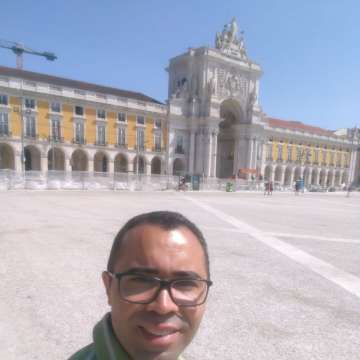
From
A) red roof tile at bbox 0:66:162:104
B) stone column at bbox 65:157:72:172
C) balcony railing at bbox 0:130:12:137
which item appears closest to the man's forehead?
stone column at bbox 65:157:72:172

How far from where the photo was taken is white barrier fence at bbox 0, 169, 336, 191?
21.2 meters

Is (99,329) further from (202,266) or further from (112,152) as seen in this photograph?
(112,152)

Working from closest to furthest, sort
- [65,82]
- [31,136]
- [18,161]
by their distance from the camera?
[18,161] → [31,136] → [65,82]

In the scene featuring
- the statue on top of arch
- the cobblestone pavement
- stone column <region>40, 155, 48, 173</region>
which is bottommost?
the cobblestone pavement

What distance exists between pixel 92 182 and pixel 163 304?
25199mm

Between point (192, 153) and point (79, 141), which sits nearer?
point (79, 141)

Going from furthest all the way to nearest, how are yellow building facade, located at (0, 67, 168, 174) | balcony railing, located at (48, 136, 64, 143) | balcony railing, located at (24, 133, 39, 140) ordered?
balcony railing, located at (48, 136, 64, 143) → balcony railing, located at (24, 133, 39, 140) → yellow building facade, located at (0, 67, 168, 174)

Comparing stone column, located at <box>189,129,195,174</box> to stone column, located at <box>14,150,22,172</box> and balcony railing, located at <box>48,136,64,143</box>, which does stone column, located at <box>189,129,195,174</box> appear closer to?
balcony railing, located at <box>48,136,64,143</box>

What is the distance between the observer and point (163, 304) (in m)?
0.88

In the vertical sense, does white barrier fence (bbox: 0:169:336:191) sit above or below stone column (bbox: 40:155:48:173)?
below

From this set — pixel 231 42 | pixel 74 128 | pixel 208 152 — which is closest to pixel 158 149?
pixel 208 152

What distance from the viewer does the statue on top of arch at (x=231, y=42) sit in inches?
1929

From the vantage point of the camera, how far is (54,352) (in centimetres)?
232

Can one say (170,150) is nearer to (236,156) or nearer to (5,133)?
(236,156)
